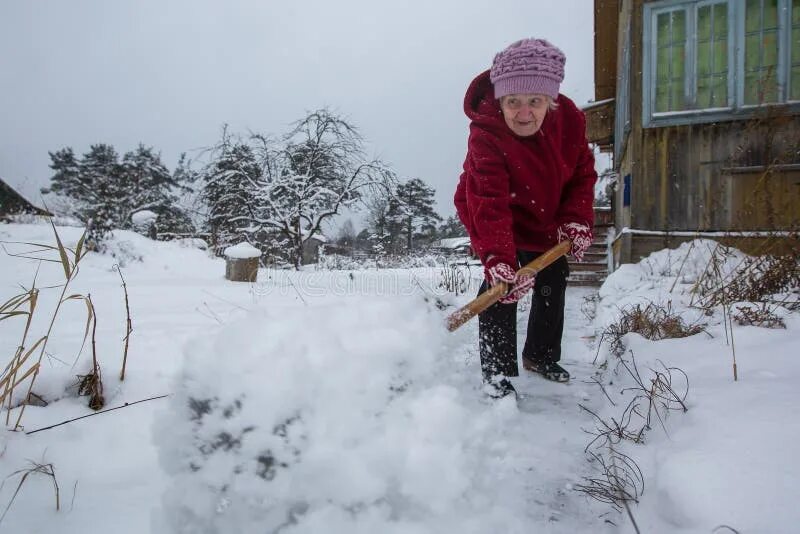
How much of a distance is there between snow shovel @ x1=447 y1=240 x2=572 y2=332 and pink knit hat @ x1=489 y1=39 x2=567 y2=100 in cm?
70

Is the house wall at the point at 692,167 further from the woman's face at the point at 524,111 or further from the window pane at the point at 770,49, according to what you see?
the woman's face at the point at 524,111

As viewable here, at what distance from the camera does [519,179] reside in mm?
1918

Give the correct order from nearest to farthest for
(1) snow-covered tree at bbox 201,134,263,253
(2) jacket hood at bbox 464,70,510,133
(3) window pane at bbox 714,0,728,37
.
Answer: (2) jacket hood at bbox 464,70,510,133
(3) window pane at bbox 714,0,728,37
(1) snow-covered tree at bbox 201,134,263,253

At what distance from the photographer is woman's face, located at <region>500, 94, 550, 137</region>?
70.1 inches

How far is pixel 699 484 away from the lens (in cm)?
79

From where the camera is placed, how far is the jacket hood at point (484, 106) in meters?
Answer: 1.88

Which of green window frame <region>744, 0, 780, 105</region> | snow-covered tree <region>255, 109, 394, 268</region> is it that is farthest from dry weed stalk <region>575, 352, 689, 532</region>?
snow-covered tree <region>255, 109, 394, 268</region>

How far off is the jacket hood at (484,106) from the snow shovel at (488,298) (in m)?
0.61

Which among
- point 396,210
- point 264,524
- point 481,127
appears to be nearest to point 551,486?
point 264,524

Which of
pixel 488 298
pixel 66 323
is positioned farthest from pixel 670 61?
pixel 66 323

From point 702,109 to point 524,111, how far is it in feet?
13.5

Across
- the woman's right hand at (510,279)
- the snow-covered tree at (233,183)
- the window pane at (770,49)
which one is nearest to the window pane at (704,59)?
the window pane at (770,49)

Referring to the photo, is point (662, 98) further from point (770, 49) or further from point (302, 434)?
point (302, 434)

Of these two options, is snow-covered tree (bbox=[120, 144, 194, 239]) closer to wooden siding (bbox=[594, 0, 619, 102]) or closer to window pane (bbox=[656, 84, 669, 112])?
wooden siding (bbox=[594, 0, 619, 102])
